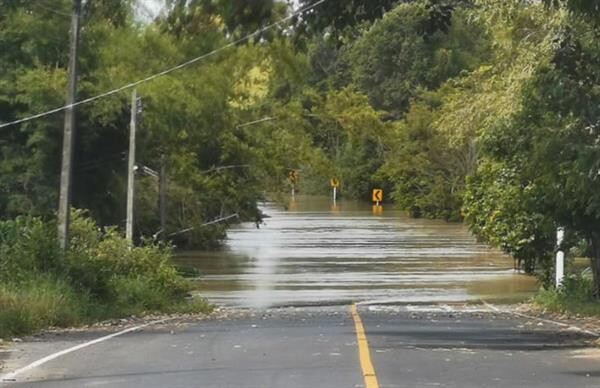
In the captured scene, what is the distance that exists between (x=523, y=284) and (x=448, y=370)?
30.5m

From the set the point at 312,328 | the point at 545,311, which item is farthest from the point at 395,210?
the point at 312,328

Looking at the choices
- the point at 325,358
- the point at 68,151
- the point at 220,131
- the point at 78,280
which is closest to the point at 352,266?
the point at 220,131

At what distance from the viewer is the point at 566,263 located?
111 feet

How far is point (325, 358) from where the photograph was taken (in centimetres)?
1335

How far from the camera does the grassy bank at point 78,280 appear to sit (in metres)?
19.8

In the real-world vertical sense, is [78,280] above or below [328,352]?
above

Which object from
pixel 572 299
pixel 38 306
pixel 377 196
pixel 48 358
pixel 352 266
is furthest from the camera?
pixel 377 196

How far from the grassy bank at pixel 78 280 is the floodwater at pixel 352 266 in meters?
5.58

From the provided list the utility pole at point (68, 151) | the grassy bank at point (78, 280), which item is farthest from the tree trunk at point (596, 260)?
the utility pole at point (68, 151)

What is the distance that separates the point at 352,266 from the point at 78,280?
27.4 m

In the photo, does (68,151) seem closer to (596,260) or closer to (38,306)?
(38,306)

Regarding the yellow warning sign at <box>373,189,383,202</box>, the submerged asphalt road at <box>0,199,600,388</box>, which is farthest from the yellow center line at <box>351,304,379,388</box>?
the yellow warning sign at <box>373,189,383,202</box>

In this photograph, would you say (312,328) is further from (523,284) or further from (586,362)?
(523,284)

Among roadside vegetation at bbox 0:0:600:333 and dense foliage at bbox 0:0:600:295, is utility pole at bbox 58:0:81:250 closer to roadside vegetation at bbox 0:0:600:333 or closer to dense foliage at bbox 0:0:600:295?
roadside vegetation at bbox 0:0:600:333
